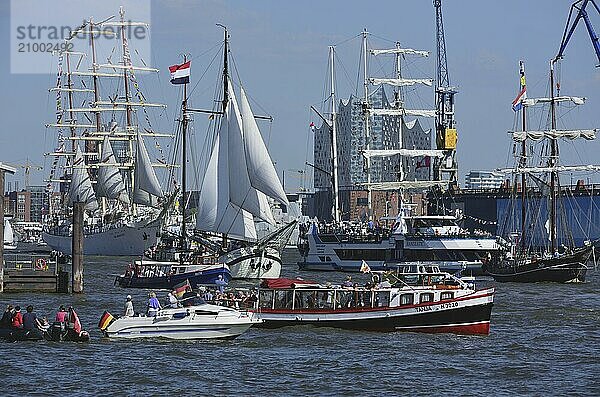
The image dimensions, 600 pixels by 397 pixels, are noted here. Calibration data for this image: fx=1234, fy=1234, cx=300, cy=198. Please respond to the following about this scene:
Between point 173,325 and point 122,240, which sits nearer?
point 173,325

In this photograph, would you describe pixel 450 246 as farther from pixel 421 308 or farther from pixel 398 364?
pixel 398 364

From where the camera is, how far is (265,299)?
5175 centimetres

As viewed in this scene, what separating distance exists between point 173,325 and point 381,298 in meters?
8.96

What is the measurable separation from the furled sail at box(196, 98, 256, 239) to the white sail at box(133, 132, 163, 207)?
186ft

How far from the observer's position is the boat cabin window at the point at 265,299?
169ft

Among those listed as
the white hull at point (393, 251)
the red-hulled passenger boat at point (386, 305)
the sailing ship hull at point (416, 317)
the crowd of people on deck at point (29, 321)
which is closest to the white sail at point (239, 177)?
the white hull at point (393, 251)

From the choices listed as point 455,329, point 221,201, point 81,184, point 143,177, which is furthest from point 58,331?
point 81,184

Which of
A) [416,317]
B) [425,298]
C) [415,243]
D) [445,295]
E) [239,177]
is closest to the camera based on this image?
[445,295]

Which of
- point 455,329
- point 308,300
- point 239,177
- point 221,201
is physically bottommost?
point 455,329

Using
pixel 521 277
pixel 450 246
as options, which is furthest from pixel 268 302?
pixel 450 246

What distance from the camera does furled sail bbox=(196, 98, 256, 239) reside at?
3300 inches

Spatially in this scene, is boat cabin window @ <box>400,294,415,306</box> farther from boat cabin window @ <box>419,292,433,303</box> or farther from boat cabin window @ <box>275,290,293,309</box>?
boat cabin window @ <box>275,290,293,309</box>

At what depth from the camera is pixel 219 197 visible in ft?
276

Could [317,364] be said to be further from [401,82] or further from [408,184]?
[401,82]
